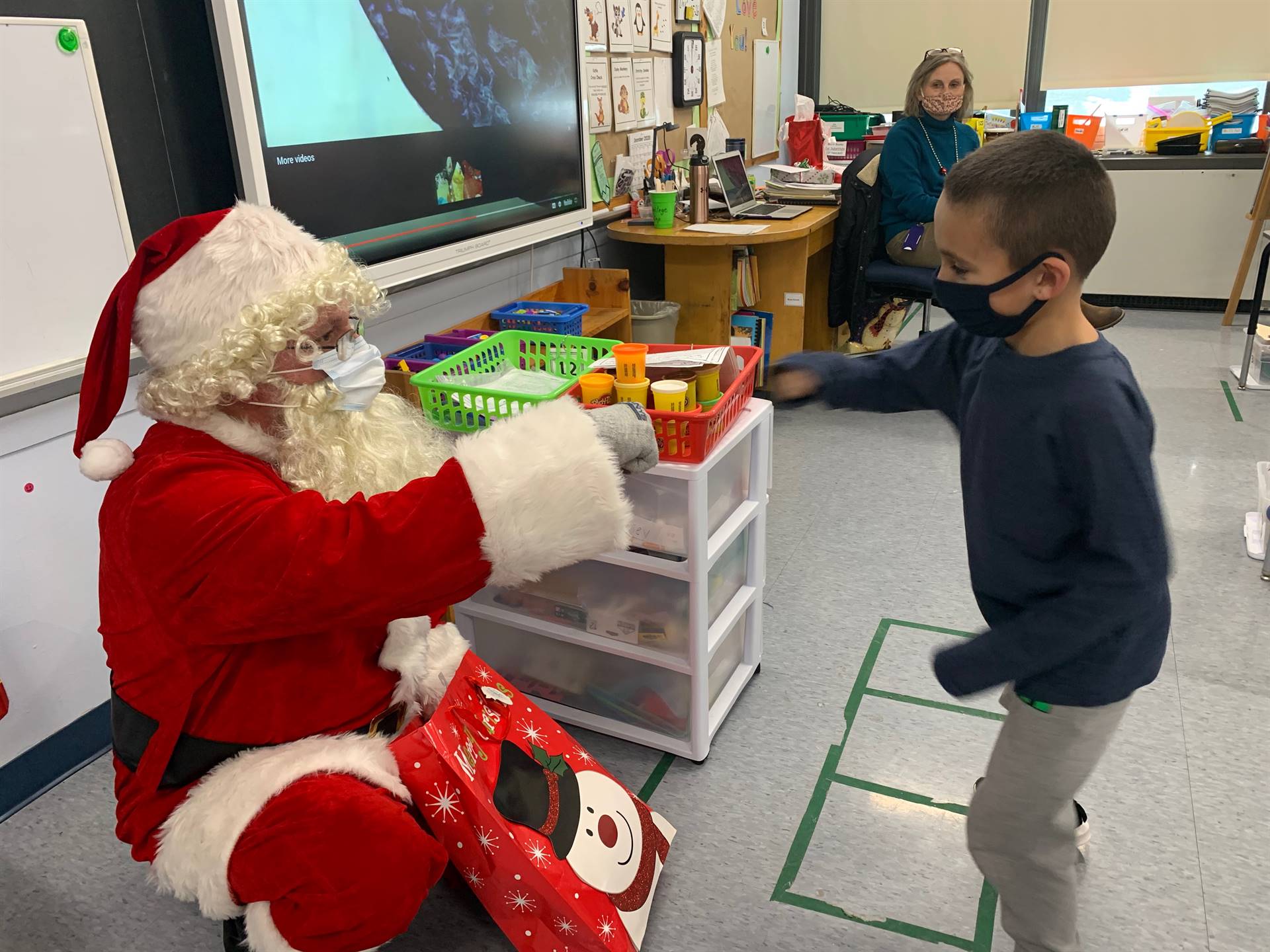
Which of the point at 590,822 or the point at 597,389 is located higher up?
the point at 597,389

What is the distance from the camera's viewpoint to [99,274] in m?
1.70

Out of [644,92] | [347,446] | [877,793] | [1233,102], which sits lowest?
[877,793]

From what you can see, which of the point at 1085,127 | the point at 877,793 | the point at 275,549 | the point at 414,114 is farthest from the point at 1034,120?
the point at 275,549

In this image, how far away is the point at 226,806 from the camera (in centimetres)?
119

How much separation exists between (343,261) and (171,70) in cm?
86

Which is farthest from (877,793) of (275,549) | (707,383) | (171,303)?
(171,303)

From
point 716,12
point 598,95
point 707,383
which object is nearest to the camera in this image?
point 707,383

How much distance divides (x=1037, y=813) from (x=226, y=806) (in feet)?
3.56

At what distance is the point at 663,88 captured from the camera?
3.84 meters

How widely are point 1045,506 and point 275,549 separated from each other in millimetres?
936

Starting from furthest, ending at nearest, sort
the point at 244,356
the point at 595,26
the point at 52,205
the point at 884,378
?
the point at 595,26
the point at 52,205
the point at 884,378
the point at 244,356

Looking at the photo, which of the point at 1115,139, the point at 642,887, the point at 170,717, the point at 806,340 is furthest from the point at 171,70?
the point at 1115,139

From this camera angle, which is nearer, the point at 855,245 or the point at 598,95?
the point at 598,95

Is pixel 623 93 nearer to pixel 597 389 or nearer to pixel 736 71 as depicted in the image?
pixel 736 71
